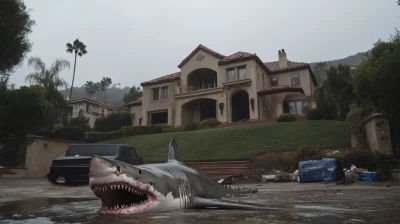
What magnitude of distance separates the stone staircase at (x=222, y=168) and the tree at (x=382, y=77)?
7.28m

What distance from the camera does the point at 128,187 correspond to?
3.14 meters

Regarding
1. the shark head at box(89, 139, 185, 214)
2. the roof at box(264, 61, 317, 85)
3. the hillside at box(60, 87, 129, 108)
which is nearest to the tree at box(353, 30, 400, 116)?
the shark head at box(89, 139, 185, 214)

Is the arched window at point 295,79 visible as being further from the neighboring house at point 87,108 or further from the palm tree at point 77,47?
the neighboring house at point 87,108

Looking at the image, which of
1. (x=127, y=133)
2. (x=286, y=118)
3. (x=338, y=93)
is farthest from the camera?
(x=127, y=133)

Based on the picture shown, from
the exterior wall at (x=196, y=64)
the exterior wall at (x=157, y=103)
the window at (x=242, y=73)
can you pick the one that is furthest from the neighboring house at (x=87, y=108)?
the window at (x=242, y=73)

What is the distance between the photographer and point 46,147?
65.3 ft

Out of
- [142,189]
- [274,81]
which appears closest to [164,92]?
[274,81]

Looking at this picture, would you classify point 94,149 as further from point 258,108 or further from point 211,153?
point 258,108

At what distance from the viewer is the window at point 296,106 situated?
110 ft

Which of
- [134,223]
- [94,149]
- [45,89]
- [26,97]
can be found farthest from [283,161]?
[45,89]

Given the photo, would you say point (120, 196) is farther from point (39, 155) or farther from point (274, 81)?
point (274, 81)

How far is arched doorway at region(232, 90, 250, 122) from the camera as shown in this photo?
1435 inches

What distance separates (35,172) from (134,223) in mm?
19447

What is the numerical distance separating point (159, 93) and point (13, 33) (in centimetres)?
2910
